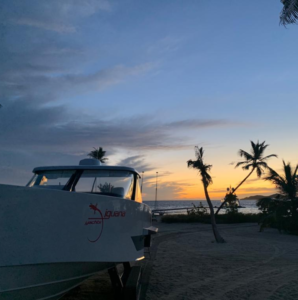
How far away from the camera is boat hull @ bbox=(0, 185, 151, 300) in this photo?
3.83 metres

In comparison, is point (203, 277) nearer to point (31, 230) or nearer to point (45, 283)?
point (45, 283)

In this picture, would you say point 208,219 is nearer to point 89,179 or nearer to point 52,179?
point 89,179

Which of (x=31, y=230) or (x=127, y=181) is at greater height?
(x=127, y=181)

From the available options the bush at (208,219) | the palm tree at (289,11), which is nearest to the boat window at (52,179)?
the palm tree at (289,11)

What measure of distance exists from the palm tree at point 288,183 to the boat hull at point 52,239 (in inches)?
857

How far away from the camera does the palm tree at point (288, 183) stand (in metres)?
23.7

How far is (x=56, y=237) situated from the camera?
4223 mm

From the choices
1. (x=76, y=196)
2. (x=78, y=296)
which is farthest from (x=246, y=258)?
(x=76, y=196)

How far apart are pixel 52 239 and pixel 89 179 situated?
2.24 metres

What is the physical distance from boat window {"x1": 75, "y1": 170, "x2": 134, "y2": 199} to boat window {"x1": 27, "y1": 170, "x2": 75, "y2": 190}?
32 cm

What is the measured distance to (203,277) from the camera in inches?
340

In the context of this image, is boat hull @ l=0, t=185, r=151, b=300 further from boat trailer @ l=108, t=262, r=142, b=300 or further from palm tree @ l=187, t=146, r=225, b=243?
palm tree @ l=187, t=146, r=225, b=243

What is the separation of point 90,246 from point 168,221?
28960 mm

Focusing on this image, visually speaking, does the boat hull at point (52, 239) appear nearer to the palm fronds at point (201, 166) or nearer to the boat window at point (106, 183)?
the boat window at point (106, 183)
